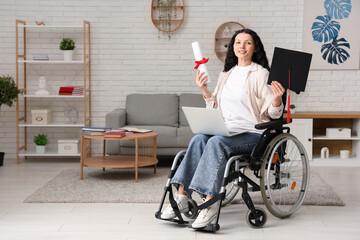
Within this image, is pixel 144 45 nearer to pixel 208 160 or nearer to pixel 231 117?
pixel 231 117

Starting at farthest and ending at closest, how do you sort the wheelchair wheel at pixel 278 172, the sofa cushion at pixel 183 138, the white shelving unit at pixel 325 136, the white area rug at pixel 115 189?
the white shelving unit at pixel 325 136 → the sofa cushion at pixel 183 138 → the white area rug at pixel 115 189 → the wheelchair wheel at pixel 278 172

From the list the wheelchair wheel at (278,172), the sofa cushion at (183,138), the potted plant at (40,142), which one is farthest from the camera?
the potted plant at (40,142)

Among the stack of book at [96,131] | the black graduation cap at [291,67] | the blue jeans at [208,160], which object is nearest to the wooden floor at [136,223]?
the blue jeans at [208,160]

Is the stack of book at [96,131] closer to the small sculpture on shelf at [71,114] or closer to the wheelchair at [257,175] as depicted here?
the small sculpture on shelf at [71,114]

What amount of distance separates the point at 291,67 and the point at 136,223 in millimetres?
1402

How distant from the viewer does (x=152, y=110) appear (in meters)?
5.96

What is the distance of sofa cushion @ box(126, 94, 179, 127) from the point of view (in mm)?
5941

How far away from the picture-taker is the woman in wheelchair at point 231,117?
10.8 ft

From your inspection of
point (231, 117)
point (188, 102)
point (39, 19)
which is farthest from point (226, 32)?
point (231, 117)

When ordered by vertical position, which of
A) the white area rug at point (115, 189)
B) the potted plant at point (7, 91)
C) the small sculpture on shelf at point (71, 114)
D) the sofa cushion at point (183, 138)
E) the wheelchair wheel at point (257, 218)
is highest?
the potted plant at point (7, 91)

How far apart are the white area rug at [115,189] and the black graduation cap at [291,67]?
1070 millimetres

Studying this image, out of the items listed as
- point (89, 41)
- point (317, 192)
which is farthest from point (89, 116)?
point (317, 192)

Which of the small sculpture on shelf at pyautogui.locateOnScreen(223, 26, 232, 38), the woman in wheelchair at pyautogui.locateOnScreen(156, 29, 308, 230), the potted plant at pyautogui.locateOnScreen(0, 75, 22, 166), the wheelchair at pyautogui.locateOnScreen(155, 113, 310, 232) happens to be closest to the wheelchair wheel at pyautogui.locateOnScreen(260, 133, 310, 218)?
the wheelchair at pyautogui.locateOnScreen(155, 113, 310, 232)

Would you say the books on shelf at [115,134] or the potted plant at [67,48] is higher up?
the potted plant at [67,48]
